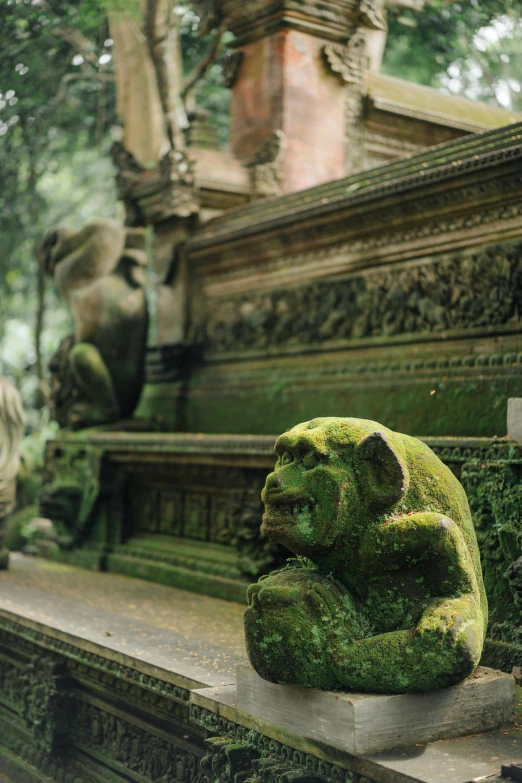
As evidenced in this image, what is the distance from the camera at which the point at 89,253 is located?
895cm

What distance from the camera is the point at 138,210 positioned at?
382 inches

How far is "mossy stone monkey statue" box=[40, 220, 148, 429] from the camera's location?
28.9 feet

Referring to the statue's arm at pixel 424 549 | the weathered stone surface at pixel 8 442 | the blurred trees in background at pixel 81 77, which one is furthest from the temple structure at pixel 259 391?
the blurred trees in background at pixel 81 77

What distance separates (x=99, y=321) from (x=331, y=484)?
5800 millimetres

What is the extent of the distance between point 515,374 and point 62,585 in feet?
11.8

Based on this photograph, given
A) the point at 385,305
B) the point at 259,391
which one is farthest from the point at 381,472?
the point at 259,391

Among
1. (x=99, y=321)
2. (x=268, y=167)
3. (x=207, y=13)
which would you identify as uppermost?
A: (x=207, y=13)

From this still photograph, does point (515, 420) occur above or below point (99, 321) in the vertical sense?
below

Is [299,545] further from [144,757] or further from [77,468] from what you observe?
[77,468]

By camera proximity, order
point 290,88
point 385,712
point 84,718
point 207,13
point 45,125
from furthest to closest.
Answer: point 45,125, point 207,13, point 290,88, point 84,718, point 385,712

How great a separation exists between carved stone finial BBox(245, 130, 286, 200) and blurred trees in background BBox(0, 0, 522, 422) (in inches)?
132

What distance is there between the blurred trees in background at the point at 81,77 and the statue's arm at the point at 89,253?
3.98 m

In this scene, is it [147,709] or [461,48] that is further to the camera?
[461,48]

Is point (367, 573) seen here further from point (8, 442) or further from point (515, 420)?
point (8, 442)
